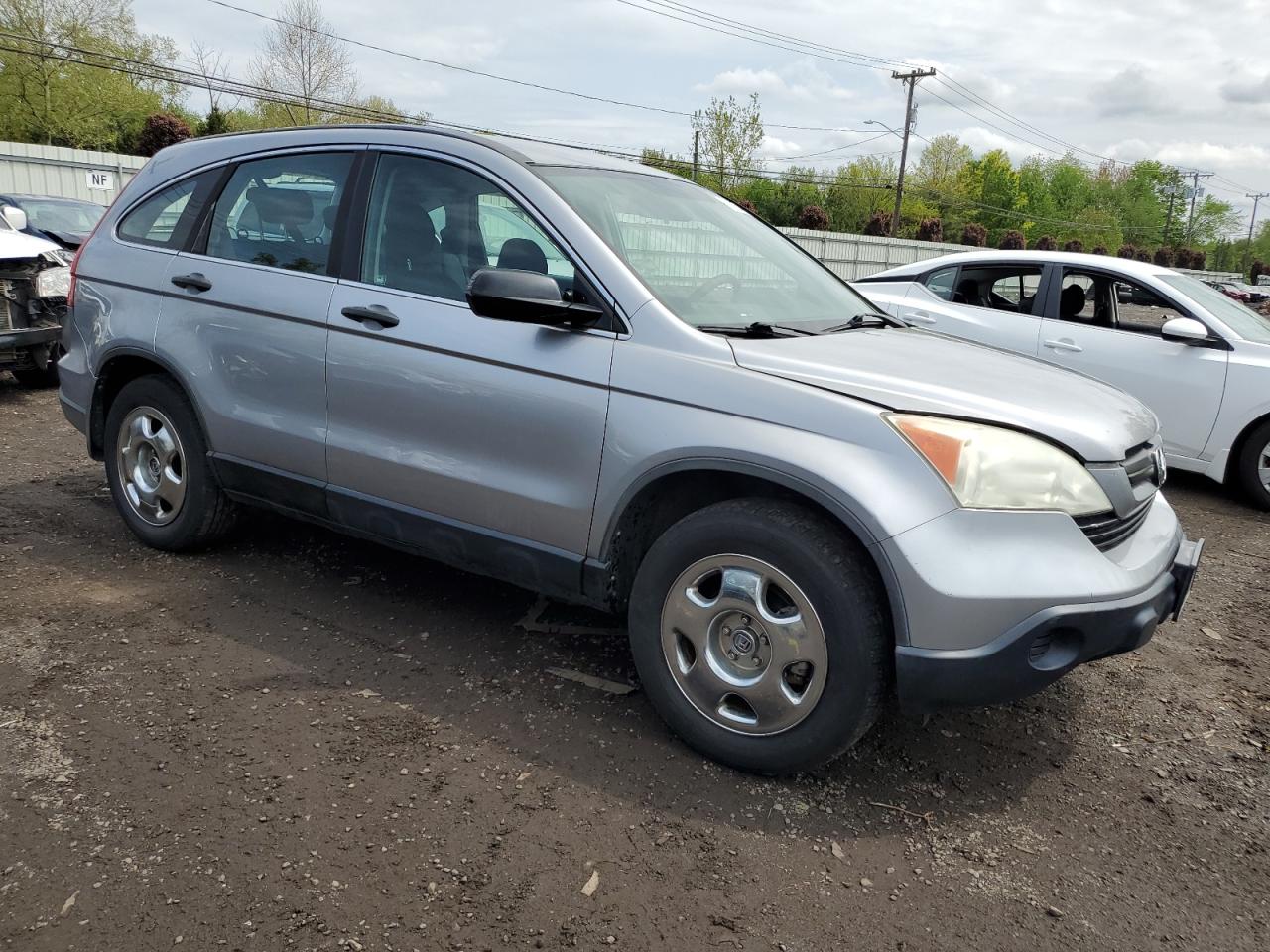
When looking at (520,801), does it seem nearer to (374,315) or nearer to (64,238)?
(374,315)

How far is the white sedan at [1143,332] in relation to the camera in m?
6.66

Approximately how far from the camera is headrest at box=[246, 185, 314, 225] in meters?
3.95

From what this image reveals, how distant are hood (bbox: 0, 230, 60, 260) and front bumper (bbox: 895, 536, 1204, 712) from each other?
311 inches

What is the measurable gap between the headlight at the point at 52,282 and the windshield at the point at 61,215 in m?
5.76

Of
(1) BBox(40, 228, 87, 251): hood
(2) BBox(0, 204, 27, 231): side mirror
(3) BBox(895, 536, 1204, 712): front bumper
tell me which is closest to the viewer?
(3) BBox(895, 536, 1204, 712): front bumper

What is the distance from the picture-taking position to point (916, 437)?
105 inches

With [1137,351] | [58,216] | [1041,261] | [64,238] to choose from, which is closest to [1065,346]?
[1137,351]

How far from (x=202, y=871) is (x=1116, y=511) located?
2.65 metres

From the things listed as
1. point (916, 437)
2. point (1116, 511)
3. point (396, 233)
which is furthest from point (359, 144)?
point (1116, 511)

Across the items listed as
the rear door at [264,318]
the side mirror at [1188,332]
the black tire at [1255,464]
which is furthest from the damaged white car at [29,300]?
the black tire at [1255,464]

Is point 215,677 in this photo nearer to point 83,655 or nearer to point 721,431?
point 83,655

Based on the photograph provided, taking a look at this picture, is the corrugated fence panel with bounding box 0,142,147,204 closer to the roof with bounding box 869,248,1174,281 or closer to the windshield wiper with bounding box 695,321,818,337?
the roof with bounding box 869,248,1174,281

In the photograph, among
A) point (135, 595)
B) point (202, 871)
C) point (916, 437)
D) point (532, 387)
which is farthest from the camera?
point (135, 595)

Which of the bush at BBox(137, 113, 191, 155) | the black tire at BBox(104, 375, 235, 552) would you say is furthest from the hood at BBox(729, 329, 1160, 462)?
the bush at BBox(137, 113, 191, 155)
